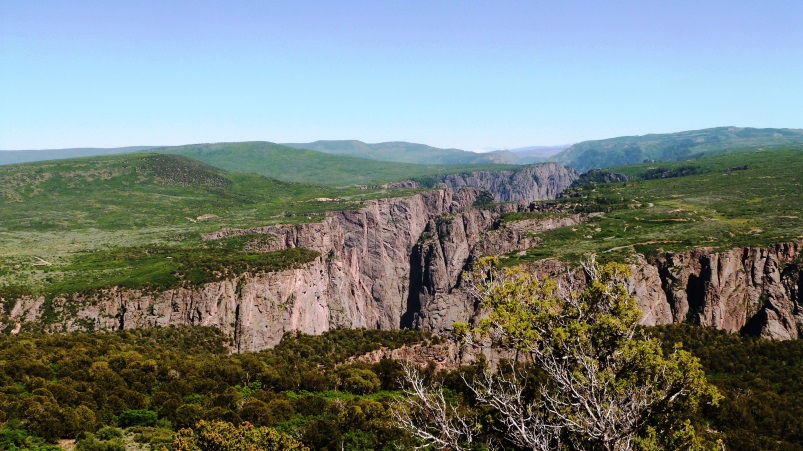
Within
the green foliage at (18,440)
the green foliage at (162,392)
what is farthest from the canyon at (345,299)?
the green foliage at (18,440)

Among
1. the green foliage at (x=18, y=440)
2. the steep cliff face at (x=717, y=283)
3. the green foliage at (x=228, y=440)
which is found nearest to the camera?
the green foliage at (x=228, y=440)

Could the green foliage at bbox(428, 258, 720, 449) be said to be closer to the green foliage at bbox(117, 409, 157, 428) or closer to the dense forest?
the dense forest

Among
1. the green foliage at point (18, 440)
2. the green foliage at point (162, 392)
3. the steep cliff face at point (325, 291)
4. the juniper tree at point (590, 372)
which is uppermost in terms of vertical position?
the juniper tree at point (590, 372)

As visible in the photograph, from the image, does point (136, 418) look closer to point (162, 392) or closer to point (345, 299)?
point (162, 392)

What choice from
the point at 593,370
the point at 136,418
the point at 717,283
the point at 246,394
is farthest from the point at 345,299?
the point at 593,370

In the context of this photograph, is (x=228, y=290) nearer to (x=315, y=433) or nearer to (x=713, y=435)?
(x=315, y=433)

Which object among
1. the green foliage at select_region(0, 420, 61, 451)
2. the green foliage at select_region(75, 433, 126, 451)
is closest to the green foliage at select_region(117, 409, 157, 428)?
the green foliage at select_region(75, 433, 126, 451)

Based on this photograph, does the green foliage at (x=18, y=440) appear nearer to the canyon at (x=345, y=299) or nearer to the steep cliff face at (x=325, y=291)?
the canyon at (x=345, y=299)
